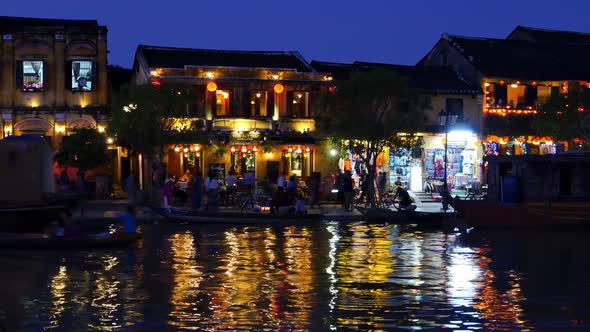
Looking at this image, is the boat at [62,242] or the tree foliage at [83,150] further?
the tree foliage at [83,150]

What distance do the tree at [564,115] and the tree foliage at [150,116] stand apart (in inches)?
662

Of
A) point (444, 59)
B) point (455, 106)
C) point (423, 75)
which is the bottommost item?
point (455, 106)

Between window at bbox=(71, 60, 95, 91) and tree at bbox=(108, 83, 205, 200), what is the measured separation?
5.61 meters

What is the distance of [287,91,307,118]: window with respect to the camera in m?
49.6

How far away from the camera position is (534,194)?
37.0 metres

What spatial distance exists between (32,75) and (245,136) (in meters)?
11.1

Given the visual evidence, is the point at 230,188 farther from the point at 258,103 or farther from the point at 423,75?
the point at 423,75

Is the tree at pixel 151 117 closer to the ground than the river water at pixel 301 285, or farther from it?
farther from it

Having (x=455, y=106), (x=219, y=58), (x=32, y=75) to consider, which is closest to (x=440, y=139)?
(x=455, y=106)

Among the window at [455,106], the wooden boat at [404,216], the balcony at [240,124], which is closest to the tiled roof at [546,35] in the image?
the window at [455,106]

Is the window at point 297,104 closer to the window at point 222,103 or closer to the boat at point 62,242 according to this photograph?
the window at point 222,103

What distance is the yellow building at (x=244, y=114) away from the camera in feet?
157

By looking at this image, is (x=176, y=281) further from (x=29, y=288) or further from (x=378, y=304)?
(x=378, y=304)

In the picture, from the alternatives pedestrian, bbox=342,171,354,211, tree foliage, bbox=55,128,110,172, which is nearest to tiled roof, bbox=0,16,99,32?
tree foliage, bbox=55,128,110,172
